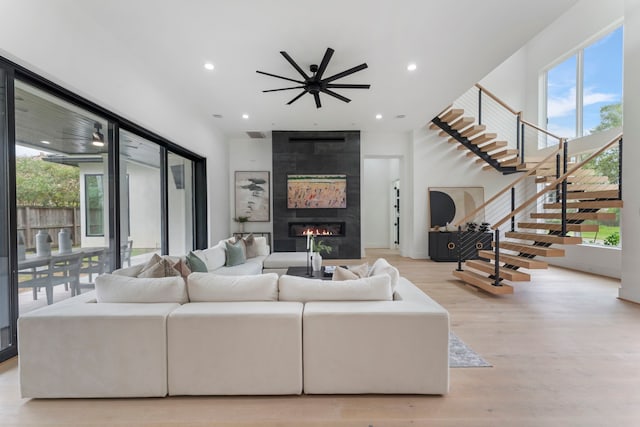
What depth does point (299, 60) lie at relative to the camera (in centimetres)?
397

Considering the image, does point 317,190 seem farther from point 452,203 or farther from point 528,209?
point 528,209

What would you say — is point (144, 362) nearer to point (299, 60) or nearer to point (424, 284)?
point (299, 60)

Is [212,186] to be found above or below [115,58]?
below

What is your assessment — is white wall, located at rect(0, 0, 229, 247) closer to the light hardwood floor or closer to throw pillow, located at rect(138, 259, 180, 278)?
throw pillow, located at rect(138, 259, 180, 278)

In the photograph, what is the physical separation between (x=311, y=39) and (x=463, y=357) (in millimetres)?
3586

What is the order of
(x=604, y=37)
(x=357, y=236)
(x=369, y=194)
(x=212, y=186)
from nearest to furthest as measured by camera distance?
(x=604, y=37) → (x=212, y=186) → (x=357, y=236) → (x=369, y=194)

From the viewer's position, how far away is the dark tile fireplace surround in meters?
7.41

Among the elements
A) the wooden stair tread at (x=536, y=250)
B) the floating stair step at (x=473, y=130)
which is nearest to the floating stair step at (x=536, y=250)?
the wooden stair tread at (x=536, y=250)

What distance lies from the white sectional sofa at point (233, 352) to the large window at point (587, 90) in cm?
670

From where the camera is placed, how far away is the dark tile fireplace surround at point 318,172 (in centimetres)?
741

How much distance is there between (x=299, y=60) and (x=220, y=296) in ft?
10.5

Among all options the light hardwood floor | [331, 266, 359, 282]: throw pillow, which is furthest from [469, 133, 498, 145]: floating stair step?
[331, 266, 359, 282]: throw pillow

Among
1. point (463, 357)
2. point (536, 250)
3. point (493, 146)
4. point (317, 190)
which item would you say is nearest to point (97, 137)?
point (463, 357)

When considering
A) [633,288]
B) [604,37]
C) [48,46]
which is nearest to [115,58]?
[48,46]
